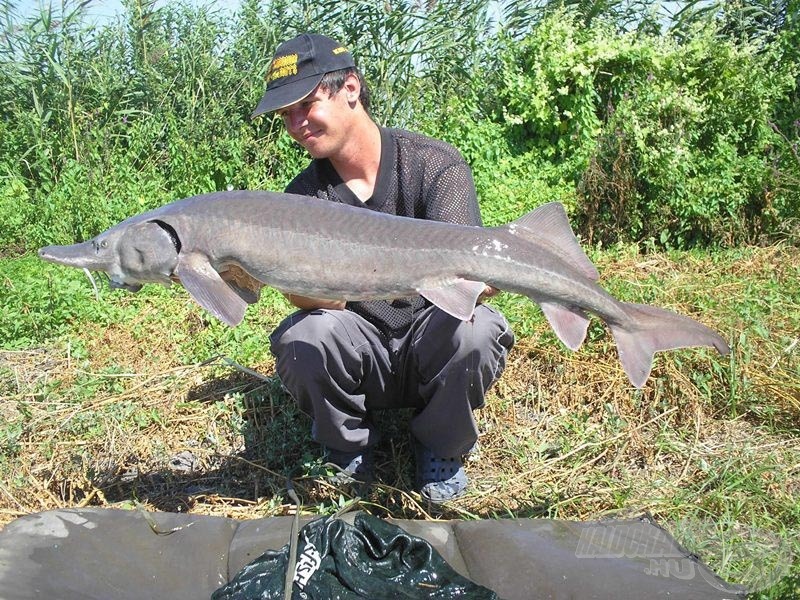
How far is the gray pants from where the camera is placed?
3.49 meters

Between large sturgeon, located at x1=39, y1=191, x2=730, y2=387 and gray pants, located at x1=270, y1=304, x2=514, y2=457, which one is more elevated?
large sturgeon, located at x1=39, y1=191, x2=730, y2=387

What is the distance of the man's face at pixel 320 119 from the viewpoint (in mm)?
3545

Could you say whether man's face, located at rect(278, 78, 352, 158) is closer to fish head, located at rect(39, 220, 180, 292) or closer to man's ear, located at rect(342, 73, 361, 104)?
man's ear, located at rect(342, 73, 361, 104)

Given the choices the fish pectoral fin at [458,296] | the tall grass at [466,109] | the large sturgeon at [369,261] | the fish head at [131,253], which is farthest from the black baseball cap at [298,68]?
the tall grass at [466,109]

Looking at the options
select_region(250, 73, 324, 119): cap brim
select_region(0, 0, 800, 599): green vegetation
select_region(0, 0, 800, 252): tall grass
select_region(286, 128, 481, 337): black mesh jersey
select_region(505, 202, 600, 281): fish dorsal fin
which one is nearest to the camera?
select_region(505, 202, 600, 281): fish dorsal fin

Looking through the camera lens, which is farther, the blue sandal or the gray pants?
the blue sandal

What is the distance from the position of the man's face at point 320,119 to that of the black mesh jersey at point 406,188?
215mm

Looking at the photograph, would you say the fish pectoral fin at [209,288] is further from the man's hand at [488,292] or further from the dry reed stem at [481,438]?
Answer: the dry reed stem at [481,438]

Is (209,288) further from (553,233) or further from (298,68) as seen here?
(553,233)

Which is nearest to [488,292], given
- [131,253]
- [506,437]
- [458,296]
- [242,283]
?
[458,296]

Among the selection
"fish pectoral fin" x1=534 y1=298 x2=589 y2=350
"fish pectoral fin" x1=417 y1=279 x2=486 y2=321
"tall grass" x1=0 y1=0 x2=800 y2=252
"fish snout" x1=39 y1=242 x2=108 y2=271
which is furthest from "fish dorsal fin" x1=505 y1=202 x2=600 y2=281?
"tall grass" x1=0 y1=0 x2=800 y2=252

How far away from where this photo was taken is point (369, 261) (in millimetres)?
3096

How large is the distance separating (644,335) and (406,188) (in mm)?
1232

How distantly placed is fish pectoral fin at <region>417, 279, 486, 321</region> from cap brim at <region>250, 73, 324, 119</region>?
3.30 ft
